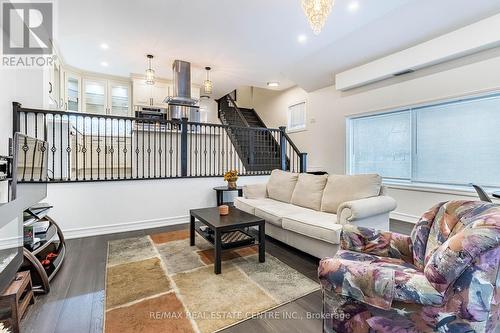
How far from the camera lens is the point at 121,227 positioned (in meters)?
3.68

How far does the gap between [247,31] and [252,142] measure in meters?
2.21

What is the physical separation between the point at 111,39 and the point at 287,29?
119 inches

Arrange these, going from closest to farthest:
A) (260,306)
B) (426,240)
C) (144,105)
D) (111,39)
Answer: (426,240) < (260,306) < (111,39) < (144,105)

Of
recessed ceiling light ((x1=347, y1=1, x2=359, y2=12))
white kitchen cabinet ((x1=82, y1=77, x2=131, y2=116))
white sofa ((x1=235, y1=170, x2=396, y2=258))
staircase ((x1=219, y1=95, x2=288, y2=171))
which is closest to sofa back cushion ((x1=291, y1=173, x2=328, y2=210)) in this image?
white sofa ((x1=235, y1=170, x2=396, y2=258))

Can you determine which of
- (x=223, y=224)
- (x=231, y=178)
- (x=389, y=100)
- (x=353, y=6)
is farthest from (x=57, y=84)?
(x=389, y=100)

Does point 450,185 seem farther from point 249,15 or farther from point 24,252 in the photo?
point 24,252

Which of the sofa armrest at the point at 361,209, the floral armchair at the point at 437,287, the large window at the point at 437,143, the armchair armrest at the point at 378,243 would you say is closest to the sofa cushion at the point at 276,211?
the sofa armrest at the point at 361,209

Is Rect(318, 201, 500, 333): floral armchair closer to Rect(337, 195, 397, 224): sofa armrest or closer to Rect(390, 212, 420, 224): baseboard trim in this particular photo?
Rect(337, 195, 397, 224): sofa armrest

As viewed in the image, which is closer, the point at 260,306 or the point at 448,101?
the point at 260,306

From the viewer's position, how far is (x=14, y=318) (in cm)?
148

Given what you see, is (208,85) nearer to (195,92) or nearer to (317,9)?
(195,92)

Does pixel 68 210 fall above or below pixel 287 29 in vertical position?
below

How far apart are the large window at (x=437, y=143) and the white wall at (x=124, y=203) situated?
3.36 metres

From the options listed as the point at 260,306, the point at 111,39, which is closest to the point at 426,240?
the point at 260,306
